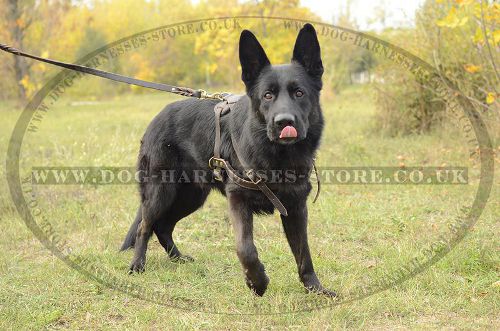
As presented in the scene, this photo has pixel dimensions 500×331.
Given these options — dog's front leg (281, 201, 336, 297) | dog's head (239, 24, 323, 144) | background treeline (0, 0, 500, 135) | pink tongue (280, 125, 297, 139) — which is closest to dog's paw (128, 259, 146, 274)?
dog's front leg (281, 201, 336, 297)

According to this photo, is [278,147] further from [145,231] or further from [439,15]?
[439,15]

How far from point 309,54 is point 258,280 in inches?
58.2

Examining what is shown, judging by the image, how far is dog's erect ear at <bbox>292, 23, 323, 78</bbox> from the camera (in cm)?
333

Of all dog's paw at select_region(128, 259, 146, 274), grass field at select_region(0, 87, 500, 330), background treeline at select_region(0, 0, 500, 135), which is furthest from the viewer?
background treeline at select_region(0, 0, 500, 135)

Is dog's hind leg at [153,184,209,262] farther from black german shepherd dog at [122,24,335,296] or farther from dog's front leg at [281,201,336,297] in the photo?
dog's front leg at [281,201,336,297]

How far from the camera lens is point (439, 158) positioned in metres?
7.85

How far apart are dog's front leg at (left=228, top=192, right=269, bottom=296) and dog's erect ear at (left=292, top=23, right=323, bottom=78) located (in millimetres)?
941

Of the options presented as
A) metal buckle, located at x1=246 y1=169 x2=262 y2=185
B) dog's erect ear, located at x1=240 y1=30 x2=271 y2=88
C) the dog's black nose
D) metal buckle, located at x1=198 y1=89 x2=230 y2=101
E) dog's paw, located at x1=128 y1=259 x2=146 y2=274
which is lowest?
dog's paw, located at x1=128 y1=259 x2=146 y2=274

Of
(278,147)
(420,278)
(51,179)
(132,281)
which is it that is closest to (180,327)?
(132,281)

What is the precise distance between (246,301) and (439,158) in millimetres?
5331

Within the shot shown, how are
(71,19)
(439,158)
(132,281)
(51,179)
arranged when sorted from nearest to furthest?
(132,281) → (51,179) → (439,158) → (71,19)

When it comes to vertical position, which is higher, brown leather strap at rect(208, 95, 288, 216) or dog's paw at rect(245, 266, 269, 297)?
brown leather strap at rect(208, 95, 288, 216)

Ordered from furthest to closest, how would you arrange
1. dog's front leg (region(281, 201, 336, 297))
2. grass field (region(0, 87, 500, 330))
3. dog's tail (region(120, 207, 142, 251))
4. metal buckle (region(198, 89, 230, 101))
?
dog's tail (region(120, 207, 142, 251))
metal buckle (region(198, 89, 230, 101))
dog's front leg (region(281, 201, 336, 297))
grass field (region(0, 87, 500, 330))

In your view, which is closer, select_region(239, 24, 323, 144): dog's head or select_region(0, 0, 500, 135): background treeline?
select_region(239, 24, 323, 144): dog's head
